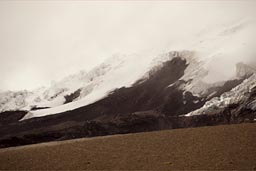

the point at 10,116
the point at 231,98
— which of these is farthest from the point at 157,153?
the point at 10,116

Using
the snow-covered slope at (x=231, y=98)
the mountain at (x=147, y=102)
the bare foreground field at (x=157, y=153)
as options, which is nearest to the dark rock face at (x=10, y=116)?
the mountain at (x=147, y=102)

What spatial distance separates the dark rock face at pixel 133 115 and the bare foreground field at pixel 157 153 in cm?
1295

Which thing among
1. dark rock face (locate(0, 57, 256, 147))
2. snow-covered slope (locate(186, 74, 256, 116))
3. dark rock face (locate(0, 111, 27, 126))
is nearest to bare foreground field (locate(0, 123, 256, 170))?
dark rock face (locate(0, 57, 256, 147))

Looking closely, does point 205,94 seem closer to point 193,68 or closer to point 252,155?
point 193,68

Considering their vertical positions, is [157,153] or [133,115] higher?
[133,115]

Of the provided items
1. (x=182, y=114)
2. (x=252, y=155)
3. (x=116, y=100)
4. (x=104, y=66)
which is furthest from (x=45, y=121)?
(x=252, y=155)

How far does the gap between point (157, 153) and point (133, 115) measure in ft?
65.7

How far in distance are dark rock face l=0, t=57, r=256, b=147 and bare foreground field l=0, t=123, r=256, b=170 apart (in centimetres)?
1295

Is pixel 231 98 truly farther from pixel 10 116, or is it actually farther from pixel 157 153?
pixel 10 116

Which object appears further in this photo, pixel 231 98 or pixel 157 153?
pixel 231 98

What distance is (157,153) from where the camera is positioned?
58.6 feet

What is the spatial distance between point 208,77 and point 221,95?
702 centimetres

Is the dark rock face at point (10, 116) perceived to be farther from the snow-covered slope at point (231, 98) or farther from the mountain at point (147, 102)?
the snow-covered slope at point (231, 98)

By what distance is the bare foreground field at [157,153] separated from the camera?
622 inches
